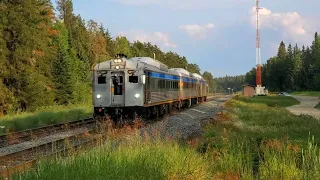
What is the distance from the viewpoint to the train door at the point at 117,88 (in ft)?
71.2

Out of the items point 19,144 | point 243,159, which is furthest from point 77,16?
point 243,159

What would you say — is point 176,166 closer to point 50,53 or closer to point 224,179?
point 224,179

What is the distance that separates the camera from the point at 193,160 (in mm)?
8742

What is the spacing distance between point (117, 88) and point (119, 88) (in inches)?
4.1

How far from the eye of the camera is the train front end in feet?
70.5

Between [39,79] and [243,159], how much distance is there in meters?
33.3

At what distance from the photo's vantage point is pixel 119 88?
21.9 meters

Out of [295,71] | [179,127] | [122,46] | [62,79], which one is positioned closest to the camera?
[179,127]

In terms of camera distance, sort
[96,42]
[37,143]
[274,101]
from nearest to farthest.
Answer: [37,143] → [274,101] → [96,42]

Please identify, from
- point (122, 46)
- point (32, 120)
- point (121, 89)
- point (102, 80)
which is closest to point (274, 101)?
point (121, 89)

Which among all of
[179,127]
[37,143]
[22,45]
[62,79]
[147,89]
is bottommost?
[37,143]

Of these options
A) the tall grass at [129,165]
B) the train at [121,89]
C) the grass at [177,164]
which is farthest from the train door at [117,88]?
the tall grass at [129,165]

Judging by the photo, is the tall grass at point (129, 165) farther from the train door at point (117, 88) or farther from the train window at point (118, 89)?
the train window at point (118, 89)

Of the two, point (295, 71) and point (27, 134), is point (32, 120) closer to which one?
point (27, 134)
